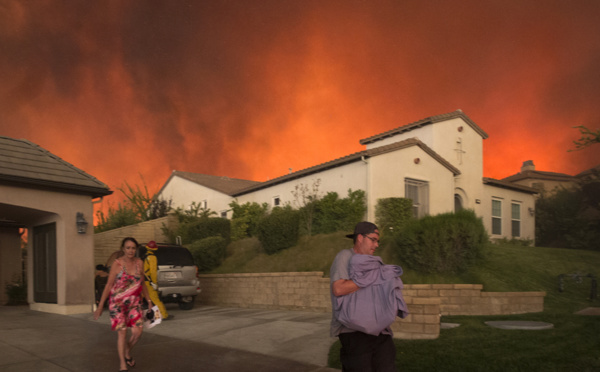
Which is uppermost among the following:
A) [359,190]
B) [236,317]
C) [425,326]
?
[359,190]

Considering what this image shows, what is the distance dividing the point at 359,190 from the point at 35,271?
11.5m

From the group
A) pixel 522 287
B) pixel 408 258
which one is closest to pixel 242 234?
pixel 408 258

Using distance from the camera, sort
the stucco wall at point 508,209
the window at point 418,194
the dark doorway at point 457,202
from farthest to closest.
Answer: the stucco wall at point 508,209, the dark doorway at point 457,202, the window at point 418,194

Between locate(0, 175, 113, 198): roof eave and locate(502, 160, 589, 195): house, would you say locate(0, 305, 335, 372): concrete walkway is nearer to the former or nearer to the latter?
locate(0, 175, 113, 198): roof eave

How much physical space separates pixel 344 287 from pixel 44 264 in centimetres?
1403

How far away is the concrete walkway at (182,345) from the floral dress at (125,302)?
27.1 inches

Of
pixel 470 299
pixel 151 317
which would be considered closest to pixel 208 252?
pixel 470 299

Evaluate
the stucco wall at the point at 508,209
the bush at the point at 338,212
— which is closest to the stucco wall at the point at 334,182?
the bush at the point at 338,212

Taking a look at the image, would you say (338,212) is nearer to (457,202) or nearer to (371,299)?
(457,202)

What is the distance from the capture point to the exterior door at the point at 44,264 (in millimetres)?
14664

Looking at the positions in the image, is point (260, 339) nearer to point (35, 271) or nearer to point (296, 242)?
point (296, 242)

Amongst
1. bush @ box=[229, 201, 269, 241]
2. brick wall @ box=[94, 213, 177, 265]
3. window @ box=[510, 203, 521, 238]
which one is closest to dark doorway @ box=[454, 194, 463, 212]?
window @ box=[510, 203, 521, 238]

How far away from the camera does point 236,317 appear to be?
1273 centimetres

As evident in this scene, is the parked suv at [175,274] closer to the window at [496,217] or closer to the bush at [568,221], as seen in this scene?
the window at [496,217]
